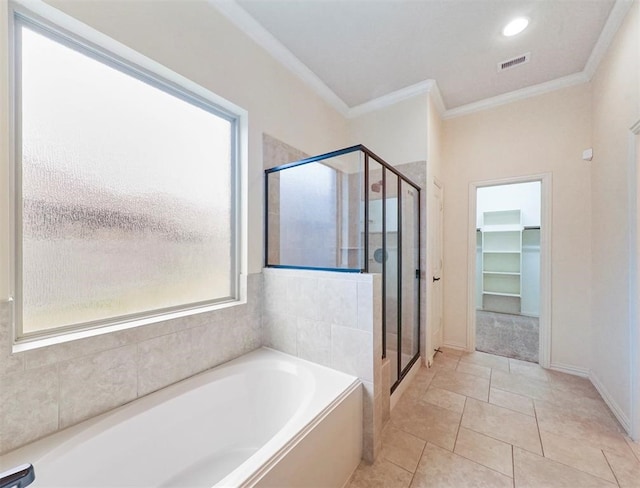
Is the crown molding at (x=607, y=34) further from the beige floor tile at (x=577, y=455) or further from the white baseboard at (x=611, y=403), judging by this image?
the beige floor tile at (x=577, y=455)

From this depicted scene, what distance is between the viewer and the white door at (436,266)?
278 cm

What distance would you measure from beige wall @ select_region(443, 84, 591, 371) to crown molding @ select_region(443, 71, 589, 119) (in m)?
0.05

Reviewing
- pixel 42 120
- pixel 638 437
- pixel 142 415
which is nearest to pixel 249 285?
pixel 142 415

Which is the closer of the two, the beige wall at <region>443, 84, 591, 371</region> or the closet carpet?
the beige wall at <region>443, 84, 591, 371</region>

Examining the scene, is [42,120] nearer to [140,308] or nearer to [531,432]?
[140,308]

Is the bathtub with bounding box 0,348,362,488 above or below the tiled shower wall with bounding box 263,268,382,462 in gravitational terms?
below

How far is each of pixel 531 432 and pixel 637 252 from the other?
1.37 m

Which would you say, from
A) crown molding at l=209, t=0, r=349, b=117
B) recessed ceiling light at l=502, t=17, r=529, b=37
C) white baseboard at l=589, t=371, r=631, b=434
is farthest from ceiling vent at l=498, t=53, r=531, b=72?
white baseboard at l=589, t=371, r=631, b=434

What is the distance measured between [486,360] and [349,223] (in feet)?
7.54

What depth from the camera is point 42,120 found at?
1.18m

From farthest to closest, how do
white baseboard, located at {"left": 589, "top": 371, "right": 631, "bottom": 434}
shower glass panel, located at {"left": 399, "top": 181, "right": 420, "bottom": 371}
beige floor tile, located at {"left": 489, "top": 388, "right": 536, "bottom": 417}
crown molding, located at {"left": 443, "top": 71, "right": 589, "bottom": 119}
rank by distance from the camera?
1. crown molding, located at {"left": 443, "top": 71, "right": 589, "bottom": 119}
2. shower glass panel, located at {"left": 399, "top": 181, "right": 420, "bottom": 371}
3. beige floor tile, located at {"left": 489, "top": 388, "right": 536, "bottom": 417}
4. white baseboard, located at {"left": 589, "top": 371, "right": 631, "bottom": 434}

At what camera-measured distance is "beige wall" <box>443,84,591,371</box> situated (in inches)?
98.8

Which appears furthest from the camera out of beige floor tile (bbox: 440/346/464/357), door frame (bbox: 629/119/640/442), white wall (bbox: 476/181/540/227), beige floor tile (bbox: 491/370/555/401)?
white wall (bbox: 476/181/540/227)

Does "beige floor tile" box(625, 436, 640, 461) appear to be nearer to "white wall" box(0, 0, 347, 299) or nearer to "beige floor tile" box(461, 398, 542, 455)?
"beige floor tile" box(461, 398, 542, 455)
